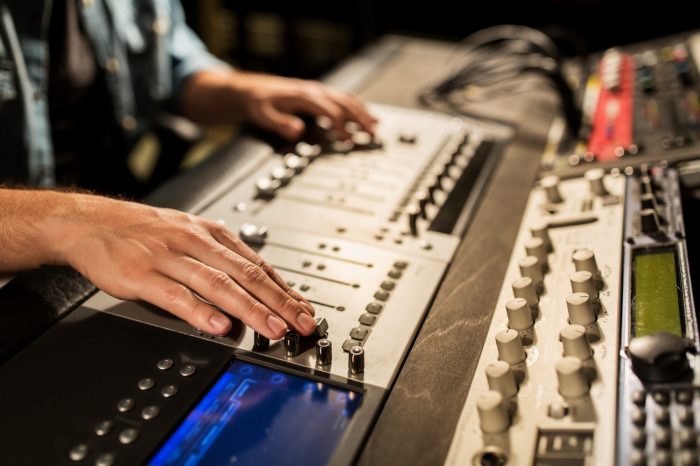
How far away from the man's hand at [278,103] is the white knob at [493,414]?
0.88m

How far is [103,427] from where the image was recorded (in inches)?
29.7

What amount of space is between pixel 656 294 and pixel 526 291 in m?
0.16

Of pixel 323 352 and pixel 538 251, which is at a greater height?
pixel 538 251

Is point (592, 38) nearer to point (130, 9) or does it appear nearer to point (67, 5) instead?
point (130, 9)

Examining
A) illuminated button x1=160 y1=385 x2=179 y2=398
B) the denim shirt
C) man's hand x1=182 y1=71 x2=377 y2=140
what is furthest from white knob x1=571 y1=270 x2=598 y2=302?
the denim shirt

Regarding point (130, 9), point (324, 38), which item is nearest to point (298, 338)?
point (130, 9)

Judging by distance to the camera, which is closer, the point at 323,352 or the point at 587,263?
the point at 323,352

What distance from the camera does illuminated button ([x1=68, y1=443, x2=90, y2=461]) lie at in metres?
0.72

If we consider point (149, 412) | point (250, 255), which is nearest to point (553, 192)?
point (250, 255)

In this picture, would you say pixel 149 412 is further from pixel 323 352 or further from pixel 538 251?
pixel 538 251

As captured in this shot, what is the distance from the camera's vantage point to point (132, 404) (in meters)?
0.79

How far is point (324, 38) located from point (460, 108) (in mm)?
1544

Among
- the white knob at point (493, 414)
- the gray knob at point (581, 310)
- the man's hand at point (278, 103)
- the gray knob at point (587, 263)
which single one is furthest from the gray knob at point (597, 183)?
the white knob at point (493, 414)

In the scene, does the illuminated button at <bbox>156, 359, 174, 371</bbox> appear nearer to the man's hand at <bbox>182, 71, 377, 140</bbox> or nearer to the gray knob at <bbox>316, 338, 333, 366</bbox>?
the gray knob at <bbox>316, 338, 333, 366</bbox>
